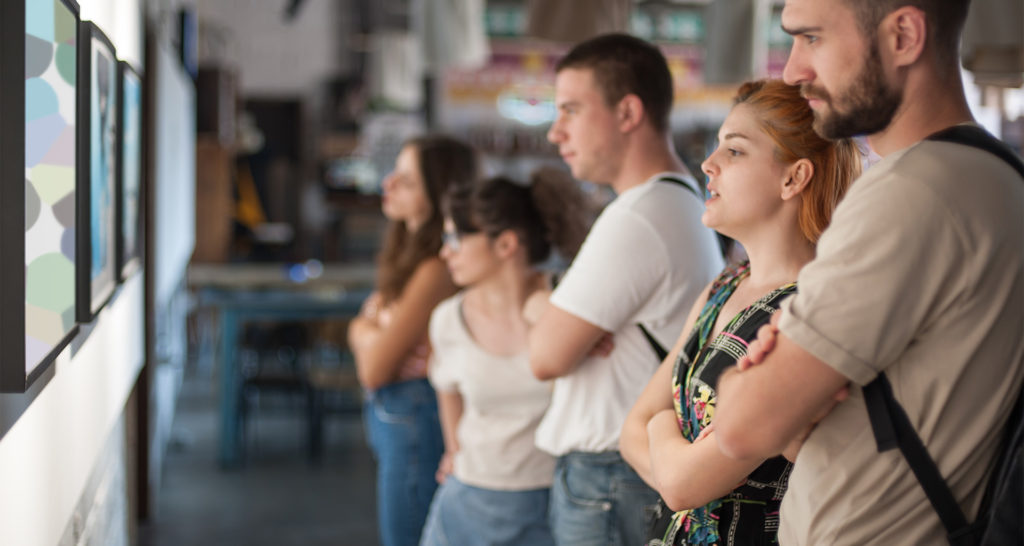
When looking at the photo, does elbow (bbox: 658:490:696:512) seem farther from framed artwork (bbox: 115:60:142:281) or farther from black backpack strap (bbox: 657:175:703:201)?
framed artwork (bbox: 115:60:142:281)

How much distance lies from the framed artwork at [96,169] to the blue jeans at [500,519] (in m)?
1.04

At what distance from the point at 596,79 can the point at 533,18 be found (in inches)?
85.2

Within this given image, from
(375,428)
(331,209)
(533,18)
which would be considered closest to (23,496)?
(375,428)

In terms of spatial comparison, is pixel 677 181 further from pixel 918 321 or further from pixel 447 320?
pixel 918 321

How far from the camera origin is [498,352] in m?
2.75

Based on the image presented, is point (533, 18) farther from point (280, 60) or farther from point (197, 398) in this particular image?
point (280, 60)

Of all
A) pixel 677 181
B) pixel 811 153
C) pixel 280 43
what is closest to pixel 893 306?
pixel 811 153

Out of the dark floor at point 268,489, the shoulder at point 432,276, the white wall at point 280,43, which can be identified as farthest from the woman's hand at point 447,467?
the white wall at point 280,43

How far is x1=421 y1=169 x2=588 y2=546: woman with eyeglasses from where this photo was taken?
2.67 meters

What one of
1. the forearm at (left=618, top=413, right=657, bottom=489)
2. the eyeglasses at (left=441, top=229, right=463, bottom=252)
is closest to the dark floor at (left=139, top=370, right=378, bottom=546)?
the eyeglasses at (left=441, top=229, right=463, bottom=252)

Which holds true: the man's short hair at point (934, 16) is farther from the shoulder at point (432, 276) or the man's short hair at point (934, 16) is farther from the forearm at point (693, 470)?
the shoulder at point (432, 276)

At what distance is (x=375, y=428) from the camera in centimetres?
345

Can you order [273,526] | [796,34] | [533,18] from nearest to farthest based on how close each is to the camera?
[796,34] → [533,18] → [273,526]

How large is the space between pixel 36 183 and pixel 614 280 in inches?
43.7
